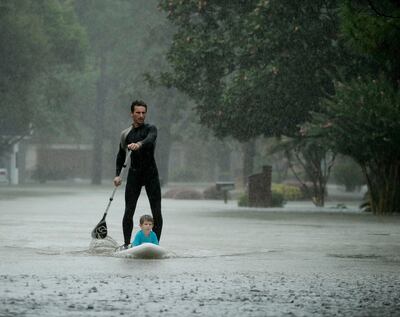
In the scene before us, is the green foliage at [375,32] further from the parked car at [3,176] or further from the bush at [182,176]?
the bush at [182,176]

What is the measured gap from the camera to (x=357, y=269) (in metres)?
14.9

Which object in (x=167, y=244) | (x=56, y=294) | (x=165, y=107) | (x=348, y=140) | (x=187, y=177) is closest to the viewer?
(x=56, y=294)

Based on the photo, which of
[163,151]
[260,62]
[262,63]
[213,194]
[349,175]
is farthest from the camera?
[163,151]

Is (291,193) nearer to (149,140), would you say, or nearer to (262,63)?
(262,63)

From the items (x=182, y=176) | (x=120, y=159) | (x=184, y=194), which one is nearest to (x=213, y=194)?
(x=184, y=194)

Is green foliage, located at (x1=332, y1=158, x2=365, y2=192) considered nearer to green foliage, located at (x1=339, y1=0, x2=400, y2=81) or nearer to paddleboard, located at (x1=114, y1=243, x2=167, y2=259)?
green foliage, located at (x1=339, y1=0, x2=400, y2=81)

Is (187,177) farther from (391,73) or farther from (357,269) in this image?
(357,269)

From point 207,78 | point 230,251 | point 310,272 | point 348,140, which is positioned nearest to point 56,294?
point 310,272

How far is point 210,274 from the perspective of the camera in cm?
1388

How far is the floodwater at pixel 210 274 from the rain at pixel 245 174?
32 mm

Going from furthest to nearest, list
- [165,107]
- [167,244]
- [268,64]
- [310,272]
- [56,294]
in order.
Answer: [165,107], [268,64], [167,244], [310,272], [56,294]

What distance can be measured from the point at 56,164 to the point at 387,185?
86.6 meters

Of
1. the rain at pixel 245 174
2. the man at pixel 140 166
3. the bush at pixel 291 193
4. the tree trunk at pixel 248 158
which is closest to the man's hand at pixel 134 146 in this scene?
the rain at pixel 245 174

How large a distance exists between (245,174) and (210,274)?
53.7 metres
